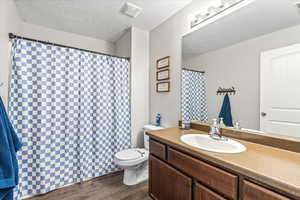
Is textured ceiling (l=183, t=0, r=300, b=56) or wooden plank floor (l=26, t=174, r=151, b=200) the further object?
wooden plank floor (l=26, t=174, r=151, b=200)

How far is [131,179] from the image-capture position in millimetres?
1850

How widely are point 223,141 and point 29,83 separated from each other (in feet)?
7.16

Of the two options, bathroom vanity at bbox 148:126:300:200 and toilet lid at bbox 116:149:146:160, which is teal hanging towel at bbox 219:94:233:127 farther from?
toilet lid at bbox 116:149:146:160

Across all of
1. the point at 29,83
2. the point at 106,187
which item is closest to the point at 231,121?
the point at 106,187

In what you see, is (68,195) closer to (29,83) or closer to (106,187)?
(106,187)

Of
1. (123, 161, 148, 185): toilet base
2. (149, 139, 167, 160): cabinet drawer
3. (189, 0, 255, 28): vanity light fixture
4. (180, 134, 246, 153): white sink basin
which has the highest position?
(189, 0, 255, 28): vanity light fixture

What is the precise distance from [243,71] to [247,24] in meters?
0.42

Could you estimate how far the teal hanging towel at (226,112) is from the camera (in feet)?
4.37

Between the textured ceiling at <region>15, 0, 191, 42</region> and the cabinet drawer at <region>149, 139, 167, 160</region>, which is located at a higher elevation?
the textured ceiling at <region>15, 0, 191, 42</region>

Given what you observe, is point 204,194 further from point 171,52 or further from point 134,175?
point 171,52

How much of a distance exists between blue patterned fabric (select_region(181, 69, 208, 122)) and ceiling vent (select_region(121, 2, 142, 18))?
1.07 meters

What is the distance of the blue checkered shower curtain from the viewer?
1540 mm

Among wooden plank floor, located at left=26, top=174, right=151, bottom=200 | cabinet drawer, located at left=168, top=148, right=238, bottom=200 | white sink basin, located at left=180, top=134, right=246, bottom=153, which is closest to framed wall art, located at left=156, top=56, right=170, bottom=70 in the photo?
white sink basin, located at left=180, top=134, right=246, bottom=153

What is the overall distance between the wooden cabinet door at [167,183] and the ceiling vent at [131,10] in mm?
1914
